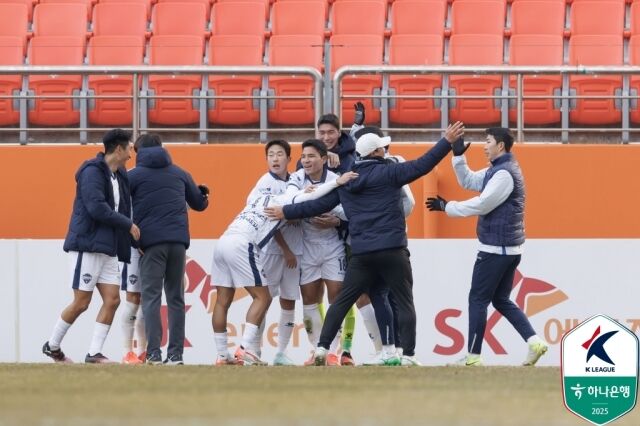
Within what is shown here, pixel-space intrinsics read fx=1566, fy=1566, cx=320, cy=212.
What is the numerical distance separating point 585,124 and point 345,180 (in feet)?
14.6

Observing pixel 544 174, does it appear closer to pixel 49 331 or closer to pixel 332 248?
pixel 332 248

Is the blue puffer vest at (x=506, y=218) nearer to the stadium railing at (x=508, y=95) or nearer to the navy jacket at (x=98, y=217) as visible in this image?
the navy jacket at (x=98, y=217)

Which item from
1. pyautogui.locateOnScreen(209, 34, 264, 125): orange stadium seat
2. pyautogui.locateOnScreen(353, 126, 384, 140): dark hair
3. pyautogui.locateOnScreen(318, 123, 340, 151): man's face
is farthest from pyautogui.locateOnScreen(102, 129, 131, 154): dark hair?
pyautogui.locateOnScreen(209, 34, 264, 125): orange stadium seat

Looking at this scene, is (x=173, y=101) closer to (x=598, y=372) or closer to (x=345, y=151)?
(x=345, y=151)

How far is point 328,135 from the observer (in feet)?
36.5

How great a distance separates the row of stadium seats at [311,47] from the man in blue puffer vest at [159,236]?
9.93 ft

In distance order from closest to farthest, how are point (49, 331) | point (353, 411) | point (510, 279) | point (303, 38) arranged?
point (353, 411), point (510, 279), point (49, 331), point (303, 38)

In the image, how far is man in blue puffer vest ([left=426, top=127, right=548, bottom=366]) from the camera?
1084 centimetres

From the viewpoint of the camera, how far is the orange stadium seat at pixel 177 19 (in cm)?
1633

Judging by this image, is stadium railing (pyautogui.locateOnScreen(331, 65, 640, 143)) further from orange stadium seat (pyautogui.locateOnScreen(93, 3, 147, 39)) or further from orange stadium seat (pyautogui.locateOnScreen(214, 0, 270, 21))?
orange stadium seat (pyautogui.locateOnScreen(93, 3, 147, 39))

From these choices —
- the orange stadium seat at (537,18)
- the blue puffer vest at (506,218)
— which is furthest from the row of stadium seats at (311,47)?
the blue puffer vest at (506,218)

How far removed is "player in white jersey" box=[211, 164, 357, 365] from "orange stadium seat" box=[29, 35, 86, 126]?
3739 mm

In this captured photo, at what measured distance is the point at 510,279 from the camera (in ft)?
36.3

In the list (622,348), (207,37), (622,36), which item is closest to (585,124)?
(622,36)
